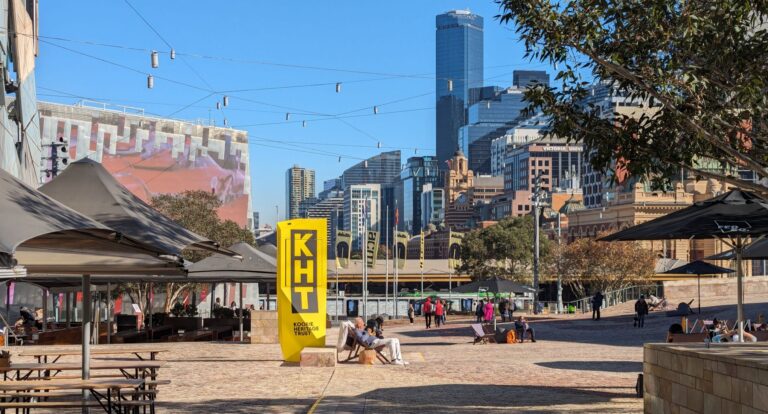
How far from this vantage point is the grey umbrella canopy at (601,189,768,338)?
1478cm

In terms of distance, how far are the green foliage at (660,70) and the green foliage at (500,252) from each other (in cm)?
7525

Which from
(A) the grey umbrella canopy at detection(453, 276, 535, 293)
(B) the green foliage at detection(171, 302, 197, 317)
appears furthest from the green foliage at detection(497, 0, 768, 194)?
(B) the green foliage at detection(171, 302, 197, 317)

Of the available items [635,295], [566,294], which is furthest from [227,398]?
[566,294]

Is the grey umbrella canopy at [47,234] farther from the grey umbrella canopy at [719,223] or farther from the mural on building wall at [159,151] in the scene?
the mural on building wall at [159,151]

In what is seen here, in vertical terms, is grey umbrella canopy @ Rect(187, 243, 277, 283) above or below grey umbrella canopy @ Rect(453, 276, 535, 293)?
above

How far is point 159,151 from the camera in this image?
114 meters

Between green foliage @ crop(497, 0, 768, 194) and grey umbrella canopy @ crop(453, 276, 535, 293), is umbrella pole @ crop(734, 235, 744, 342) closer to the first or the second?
green foliage @ crop(497, 0, 768, 194)

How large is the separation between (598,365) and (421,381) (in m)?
4.88

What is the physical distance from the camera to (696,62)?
12180mm

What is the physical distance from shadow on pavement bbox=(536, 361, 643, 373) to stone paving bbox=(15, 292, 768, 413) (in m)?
0.02

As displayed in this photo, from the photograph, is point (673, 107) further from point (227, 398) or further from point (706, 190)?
point (706, 190)

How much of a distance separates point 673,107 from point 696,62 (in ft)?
3.71

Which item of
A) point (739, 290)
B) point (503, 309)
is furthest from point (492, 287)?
point (739, 290)

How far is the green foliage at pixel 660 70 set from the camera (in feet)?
38.4
